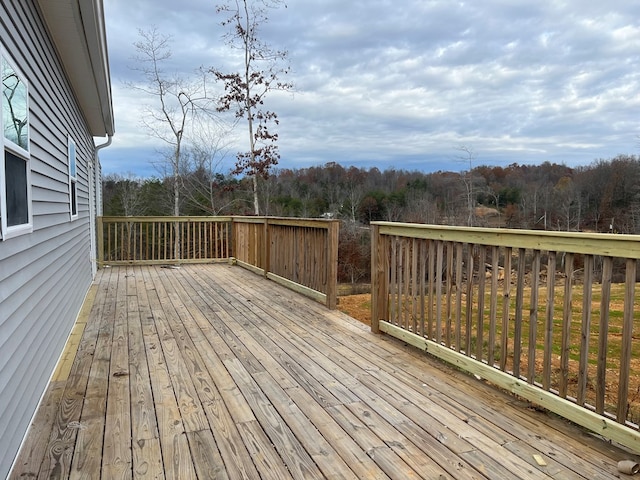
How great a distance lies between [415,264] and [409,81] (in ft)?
55.0

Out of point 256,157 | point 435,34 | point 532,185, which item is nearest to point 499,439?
point 256,157

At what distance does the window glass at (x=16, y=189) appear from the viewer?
1.90 metres

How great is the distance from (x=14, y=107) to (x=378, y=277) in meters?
2.84

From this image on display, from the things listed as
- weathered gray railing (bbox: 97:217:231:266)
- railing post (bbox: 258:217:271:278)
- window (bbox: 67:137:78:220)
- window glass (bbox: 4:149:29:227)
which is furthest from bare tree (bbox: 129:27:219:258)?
window glass (bbox: 4:149:29:227)

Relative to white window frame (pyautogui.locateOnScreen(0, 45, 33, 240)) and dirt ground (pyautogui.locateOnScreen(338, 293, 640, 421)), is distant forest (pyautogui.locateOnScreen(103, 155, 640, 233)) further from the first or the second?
white window frame (pyautogui.locateOnScreen(0, 45, 33, 240))

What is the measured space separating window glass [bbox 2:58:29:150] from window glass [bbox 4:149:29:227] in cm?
9

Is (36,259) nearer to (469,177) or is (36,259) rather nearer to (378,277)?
(378,277)

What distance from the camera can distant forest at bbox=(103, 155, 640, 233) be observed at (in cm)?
2388

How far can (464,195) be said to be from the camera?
25438mm

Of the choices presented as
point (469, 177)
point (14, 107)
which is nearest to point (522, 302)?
point (14, 107)

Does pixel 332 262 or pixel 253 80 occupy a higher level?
pixel 253 80

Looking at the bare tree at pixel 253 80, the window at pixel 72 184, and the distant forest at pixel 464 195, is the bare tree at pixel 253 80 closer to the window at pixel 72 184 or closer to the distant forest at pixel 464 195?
the window at pixel 72 184

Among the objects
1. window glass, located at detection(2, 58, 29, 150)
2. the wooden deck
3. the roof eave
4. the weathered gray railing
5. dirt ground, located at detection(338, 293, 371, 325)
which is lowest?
dirt ground, located at detection(338, 293, 371, 325)

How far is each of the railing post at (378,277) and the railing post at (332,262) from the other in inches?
34.2
